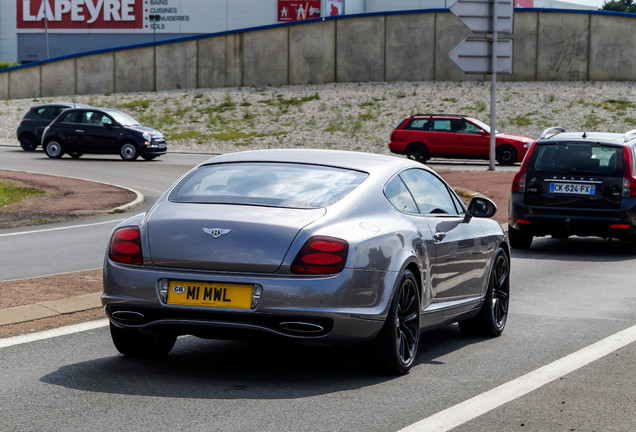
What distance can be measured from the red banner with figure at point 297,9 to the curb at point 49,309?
91.6 meters

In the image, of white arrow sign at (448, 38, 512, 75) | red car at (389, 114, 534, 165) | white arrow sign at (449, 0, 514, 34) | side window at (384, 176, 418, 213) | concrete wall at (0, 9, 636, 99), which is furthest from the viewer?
concrete wall at (0, 9, 636, 99)

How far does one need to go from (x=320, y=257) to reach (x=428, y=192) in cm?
179

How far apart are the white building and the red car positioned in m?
65.3

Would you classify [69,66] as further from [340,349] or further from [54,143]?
[340,349]

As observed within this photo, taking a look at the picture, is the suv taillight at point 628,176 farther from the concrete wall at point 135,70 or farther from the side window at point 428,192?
the concrete wall at point 135,70

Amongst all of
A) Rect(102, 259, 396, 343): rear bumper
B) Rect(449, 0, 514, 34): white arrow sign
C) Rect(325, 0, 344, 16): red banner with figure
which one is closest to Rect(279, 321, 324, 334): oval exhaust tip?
Rect(102, 259, 396, 343): rear bumper

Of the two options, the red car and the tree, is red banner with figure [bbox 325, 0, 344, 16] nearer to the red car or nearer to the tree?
the tree

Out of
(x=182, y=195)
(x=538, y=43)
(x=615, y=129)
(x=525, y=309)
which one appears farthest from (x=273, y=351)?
(x=538, y=43)

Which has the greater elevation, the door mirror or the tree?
the tree

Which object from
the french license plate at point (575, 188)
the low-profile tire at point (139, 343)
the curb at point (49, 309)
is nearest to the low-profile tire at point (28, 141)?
the french license plate at point (575, 188)

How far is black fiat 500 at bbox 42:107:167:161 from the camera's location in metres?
34.8

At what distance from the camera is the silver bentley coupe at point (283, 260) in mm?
6352

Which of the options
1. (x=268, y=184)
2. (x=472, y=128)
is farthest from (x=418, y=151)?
(x=268, y=184)

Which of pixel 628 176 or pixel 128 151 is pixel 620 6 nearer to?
pixel 128 151
